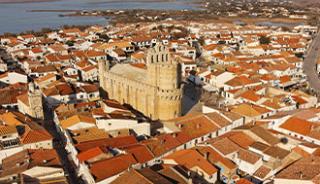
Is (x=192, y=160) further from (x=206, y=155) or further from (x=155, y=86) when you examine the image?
(x=155, y=86)

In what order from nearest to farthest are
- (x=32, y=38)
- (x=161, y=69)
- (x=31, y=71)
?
(x=161, y=69) < (x=31, y=71) < (x=32, y=38)

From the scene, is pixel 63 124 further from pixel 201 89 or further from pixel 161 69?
pixel 201 89

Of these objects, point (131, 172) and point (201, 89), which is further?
point (201, 89)

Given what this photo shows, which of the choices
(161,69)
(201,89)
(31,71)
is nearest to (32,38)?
(31,71)

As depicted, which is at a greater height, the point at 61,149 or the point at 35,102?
the point at 35,102

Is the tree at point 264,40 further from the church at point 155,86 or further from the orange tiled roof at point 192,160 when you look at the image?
the orange tiled roof at point 192,160

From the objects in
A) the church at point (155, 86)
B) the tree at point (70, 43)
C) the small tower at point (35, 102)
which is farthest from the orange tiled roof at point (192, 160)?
the tree at point (70, 43)

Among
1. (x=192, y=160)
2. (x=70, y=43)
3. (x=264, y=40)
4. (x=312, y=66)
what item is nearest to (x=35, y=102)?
(x=192, y=160)
